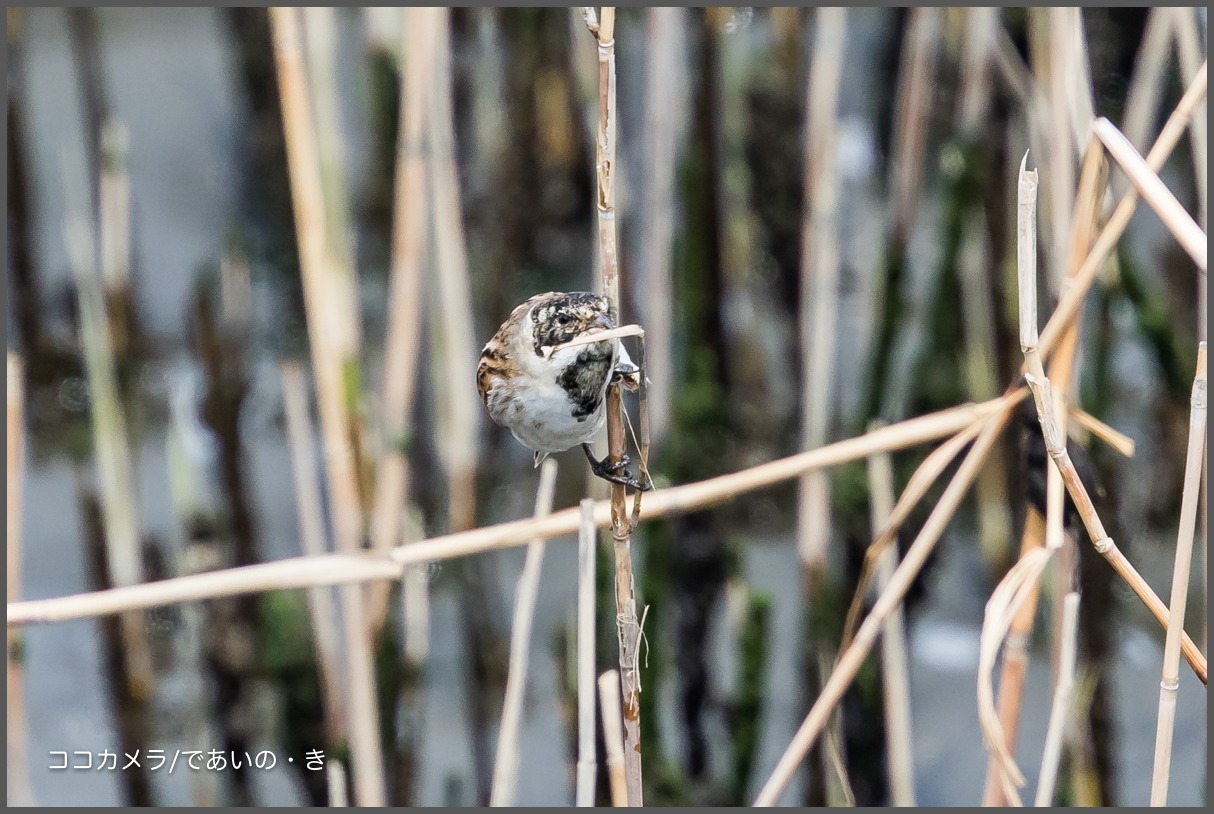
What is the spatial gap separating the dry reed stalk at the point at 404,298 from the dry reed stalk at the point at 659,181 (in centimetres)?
46

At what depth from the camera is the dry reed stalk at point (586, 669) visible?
45.7 inches

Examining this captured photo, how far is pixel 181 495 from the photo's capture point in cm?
235

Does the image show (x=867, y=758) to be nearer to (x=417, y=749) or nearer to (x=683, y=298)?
(x=417, y=749)

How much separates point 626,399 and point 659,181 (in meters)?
0.57

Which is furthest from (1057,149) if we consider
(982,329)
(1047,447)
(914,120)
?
(1047,447)

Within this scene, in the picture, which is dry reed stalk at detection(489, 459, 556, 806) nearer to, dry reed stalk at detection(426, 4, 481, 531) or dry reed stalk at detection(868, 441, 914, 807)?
dry reed stalk at detection(868, 441, 914, 807)

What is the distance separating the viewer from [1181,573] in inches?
44.6

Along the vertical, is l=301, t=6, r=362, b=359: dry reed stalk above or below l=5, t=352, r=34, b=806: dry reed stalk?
above

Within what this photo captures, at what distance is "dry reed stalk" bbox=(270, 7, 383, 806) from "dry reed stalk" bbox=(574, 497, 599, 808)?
1.98 ft

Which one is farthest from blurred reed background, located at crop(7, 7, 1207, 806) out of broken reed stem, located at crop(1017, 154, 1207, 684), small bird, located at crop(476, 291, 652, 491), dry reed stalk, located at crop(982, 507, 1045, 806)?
small bird, located at crop(476, 291, 652, 491)

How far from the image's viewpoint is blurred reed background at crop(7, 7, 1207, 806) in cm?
197

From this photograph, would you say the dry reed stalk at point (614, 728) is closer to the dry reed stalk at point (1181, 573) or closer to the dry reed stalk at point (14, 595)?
the dry reed stalk at point (1181, 573)

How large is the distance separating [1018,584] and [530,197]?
93.2 inches

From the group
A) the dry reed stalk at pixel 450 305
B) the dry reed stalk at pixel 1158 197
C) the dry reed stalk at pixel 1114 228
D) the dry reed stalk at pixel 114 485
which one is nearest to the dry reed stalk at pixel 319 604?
the dry reed stalk at pixel 450 305
